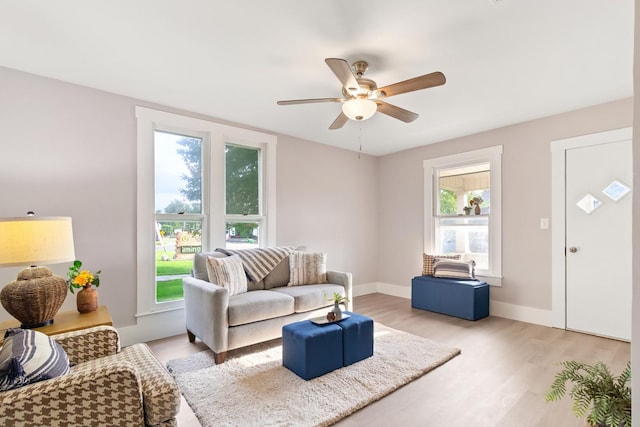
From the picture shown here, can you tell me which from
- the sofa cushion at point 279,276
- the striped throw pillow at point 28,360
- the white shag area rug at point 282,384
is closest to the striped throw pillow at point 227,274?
the sofa cushion at point 279,276

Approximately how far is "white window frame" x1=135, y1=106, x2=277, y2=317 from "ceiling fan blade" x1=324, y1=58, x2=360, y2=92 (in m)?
2.04

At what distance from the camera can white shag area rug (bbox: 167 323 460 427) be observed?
1936 mm

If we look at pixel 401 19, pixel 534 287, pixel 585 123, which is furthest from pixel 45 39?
pixel 534 287

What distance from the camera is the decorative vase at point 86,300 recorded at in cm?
236

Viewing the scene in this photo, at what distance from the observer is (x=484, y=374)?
2.47 m

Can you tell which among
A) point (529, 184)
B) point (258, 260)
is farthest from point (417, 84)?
point (529, 184)

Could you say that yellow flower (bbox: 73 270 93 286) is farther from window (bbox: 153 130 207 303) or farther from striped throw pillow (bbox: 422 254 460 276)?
striped throw pillow (bbox: 422 254 460 276)

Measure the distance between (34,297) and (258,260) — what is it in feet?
6.19

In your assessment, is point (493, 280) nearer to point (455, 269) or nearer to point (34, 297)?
point (455, 269)

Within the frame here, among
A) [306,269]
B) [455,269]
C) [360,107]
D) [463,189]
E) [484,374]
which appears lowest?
[484,374]

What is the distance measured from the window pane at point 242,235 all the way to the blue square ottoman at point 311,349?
1.79 m

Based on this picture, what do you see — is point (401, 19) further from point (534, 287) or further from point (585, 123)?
point (534, 287)

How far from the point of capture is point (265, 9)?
1894 millimetres

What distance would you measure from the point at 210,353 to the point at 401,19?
308 centimetres
